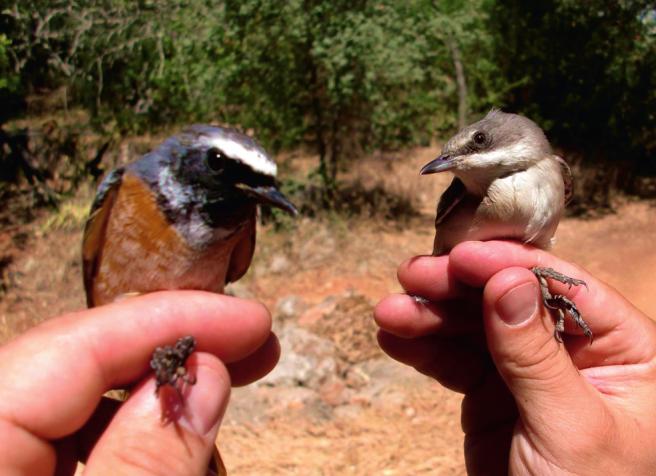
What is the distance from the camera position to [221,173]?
2359mm

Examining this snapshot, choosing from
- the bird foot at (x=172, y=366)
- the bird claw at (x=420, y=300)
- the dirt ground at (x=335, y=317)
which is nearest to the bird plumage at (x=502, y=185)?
the bird claw at (x=420, y=300)

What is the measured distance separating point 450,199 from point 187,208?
5.15 ft

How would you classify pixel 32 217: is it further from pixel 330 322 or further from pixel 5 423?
pixel 5 423

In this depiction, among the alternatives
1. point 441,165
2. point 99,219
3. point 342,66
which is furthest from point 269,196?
point 342,66

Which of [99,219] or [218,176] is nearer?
[218,176]

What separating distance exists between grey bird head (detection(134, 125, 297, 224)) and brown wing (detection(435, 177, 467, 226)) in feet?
3.69

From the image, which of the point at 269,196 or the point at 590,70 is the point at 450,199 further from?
the point at 590,70

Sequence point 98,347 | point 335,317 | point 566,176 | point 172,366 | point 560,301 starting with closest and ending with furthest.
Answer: point 98,347 → point 172,366 → point 560,301 → point 566,176 → point 335,317

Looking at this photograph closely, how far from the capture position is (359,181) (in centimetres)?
1373

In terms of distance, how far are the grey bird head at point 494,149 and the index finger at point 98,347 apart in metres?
1.36

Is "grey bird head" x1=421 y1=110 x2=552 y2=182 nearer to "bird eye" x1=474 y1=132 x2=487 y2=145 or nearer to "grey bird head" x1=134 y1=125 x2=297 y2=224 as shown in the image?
"bird eye" x1=474 y1=132 x2=487 y2=145

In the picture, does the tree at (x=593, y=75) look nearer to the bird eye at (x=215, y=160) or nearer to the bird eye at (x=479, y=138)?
the bird eye at (x=479, y=138)

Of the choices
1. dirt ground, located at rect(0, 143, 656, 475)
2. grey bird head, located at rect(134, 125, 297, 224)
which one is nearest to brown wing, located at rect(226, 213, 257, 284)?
grey bird head, located at rect(134, 125, 297, 224)

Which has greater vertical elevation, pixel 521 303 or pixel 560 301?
pixel 521 303
